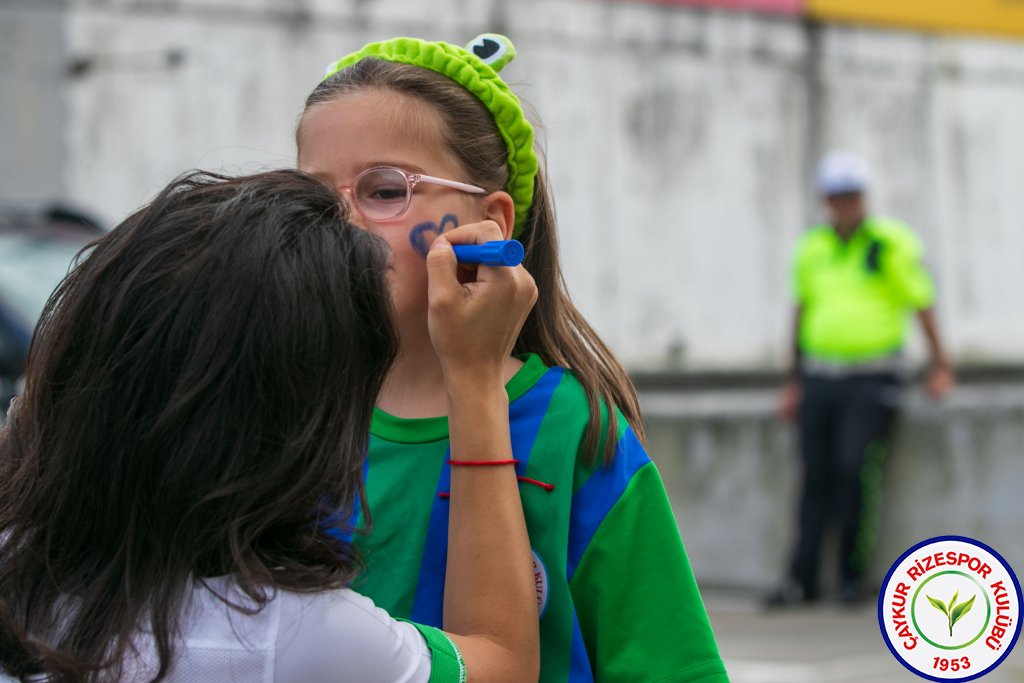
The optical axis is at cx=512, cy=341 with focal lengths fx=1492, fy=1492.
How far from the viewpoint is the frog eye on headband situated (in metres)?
1.95

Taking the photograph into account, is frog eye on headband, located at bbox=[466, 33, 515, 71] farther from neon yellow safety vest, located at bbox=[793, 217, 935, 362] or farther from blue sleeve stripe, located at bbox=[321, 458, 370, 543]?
neon yellow safety vest, located at bbox=[793, 217, 935, 362]

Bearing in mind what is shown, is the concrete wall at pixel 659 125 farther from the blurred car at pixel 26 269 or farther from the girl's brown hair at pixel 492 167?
the girl's brown hair at pixel 492 167

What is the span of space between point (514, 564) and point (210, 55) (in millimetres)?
10981

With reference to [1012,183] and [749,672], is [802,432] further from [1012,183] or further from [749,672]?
[1012,183]

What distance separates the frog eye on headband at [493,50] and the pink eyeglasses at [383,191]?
0.70ft

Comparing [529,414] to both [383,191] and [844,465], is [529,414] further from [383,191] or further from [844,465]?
[844,465]

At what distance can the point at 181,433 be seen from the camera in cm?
146

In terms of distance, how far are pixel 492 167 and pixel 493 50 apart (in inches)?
6.7

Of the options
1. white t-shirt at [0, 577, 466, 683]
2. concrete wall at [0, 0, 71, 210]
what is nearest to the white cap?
white t-shirt at [0, 577, 466, 683]

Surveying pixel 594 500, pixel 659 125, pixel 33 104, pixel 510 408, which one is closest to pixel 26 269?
pixel 510 408

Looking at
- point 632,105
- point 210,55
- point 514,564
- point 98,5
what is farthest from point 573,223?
point 514,564

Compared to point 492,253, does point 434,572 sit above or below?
below

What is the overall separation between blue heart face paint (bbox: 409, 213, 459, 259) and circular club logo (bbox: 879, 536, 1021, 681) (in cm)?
69

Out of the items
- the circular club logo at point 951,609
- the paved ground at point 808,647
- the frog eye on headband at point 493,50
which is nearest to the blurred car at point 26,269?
the paved ground at point 808,647
